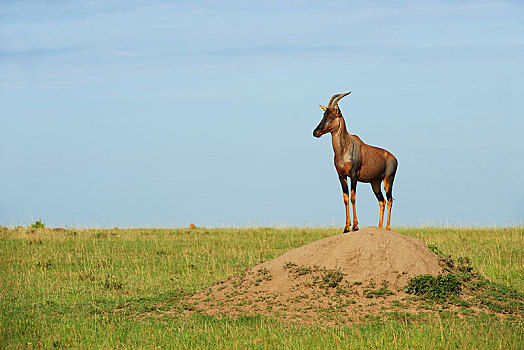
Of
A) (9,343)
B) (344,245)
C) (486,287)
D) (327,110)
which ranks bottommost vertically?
(9,343)

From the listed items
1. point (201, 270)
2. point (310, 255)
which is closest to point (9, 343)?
point (310, 255)

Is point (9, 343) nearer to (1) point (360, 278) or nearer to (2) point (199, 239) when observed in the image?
(1) point (360, 278)

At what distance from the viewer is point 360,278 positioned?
13898 mm

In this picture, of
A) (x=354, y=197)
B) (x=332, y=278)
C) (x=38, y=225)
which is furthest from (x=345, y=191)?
(x=38, y=225)

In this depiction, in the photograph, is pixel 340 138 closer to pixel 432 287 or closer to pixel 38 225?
pixel 432 287

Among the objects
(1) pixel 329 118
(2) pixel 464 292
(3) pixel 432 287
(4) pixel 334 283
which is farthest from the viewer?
(1) pixel 329 118

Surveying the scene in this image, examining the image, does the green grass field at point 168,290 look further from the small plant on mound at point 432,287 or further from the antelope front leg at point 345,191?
the antelope front leg at point 345,191

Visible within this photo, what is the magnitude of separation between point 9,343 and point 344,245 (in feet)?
24.4

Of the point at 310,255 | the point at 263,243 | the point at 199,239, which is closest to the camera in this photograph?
the point at 310,255

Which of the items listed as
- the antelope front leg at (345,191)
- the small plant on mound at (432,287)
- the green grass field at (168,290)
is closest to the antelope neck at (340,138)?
the antelope front leg at (345,191)

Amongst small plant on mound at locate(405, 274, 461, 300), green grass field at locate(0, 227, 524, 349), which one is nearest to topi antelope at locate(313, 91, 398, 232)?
small plant on mound at locate(405, 274, 461, 300)

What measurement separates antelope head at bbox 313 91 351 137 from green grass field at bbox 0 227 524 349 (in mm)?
5041

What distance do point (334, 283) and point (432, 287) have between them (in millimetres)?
2119

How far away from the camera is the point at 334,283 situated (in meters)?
13.7
